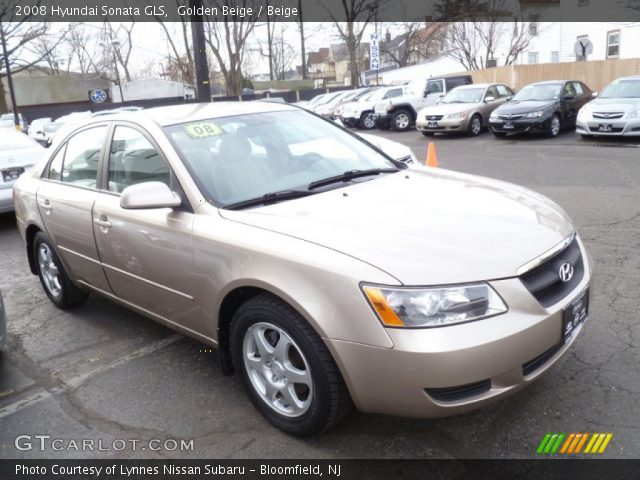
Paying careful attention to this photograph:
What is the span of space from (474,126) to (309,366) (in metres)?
15.4

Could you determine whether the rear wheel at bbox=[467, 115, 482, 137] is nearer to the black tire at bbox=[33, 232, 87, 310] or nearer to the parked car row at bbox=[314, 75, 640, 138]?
the parked car row at bbox=[314, 75, 640, 138]

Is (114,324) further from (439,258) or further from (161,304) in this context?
(439,258)

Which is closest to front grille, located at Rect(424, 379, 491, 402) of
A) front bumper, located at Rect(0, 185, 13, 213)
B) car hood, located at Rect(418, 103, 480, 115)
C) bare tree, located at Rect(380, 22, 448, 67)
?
front bumper, located at Rect(0, 185, 13, 213)

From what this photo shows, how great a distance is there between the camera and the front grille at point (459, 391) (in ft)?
7.62

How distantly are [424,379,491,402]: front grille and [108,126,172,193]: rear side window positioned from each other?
6.33 feet

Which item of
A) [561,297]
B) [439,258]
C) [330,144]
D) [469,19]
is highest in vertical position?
[469,19]

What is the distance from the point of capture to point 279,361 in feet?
9.12

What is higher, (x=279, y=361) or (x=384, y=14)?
(x=384, y=14)

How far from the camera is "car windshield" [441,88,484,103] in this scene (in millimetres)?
17172

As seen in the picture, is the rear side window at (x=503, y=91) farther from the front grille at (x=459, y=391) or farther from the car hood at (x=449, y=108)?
the front grille at (x=459, y=391)

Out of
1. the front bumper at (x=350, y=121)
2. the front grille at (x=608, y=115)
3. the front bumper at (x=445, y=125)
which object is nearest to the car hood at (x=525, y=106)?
the front bumper at (x=445, y=125)

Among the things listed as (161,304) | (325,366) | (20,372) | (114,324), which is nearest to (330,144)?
(161,304)

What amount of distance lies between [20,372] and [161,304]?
1251 mm

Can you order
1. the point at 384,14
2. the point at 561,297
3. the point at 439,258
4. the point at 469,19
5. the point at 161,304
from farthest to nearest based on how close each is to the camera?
Result: the point at 384,14
the point at 469,19
the point at 161,304
the point at 561,297
the point at 439,258
